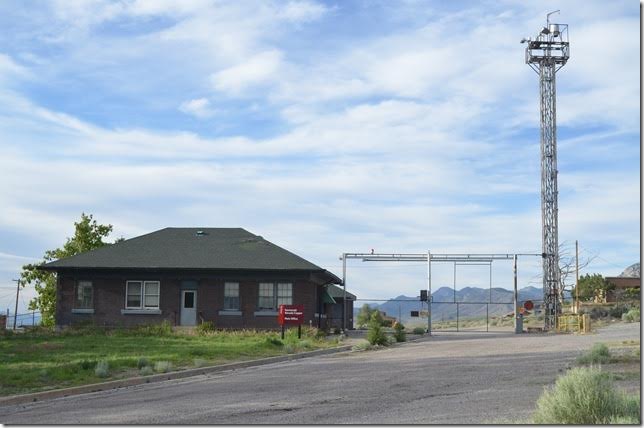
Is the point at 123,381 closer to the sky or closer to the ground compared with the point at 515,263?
closer to the ground

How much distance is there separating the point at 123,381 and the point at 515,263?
31.6 meters

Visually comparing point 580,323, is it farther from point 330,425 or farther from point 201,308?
point 330,425

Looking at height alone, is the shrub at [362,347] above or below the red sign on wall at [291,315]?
below

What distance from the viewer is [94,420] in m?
12.7

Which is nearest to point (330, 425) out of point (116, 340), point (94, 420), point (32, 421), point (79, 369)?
point (94, 420)

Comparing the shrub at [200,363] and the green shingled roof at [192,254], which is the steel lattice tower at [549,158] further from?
the shrub at [200,363]

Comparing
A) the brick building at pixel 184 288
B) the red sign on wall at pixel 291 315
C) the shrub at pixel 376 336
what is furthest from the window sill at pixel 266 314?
the shrub at pixel 376 336

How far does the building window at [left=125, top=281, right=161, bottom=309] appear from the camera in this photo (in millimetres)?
39406

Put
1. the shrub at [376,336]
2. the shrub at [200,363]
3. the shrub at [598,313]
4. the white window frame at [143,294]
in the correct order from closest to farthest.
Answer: the shrub at [200,363]
the shrub at [376,336]
the white window frame at [143,294]
the shrub at [598,313]

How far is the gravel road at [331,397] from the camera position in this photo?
12477 millimetres

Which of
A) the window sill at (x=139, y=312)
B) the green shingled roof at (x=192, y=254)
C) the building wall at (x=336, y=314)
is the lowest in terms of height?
the building wall at (x=336, y=314)

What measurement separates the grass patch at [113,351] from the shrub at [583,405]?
10452mm

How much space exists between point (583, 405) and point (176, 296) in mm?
30946

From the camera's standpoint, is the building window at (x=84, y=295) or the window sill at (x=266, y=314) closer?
the window sill at (x=266, y=314)
